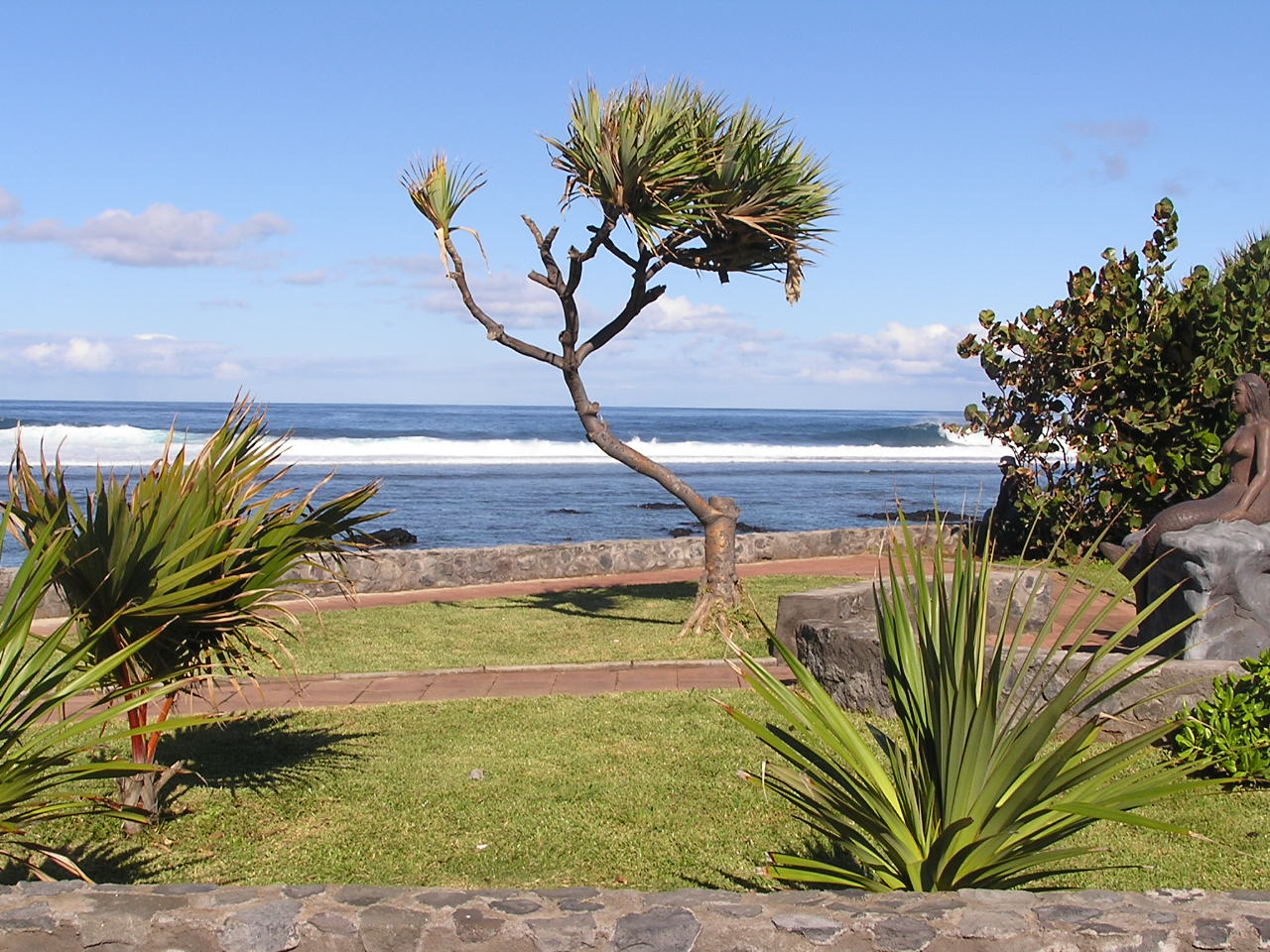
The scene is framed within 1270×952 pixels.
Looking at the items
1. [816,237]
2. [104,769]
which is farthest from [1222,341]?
[104,769]

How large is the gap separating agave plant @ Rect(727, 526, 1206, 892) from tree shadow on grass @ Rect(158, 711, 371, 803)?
128 inches

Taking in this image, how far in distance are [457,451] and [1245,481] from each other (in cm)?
4284

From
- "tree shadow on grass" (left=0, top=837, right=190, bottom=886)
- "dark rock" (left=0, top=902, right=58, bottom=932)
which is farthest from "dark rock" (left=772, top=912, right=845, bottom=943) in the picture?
"tree shadow on grass" (left=0, top=837, right=190, bottom=886)

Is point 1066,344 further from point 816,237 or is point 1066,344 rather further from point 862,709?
point 862,709

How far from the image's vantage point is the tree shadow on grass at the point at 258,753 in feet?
19.2

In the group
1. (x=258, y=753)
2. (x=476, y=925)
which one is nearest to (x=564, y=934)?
(x=476, y=925)

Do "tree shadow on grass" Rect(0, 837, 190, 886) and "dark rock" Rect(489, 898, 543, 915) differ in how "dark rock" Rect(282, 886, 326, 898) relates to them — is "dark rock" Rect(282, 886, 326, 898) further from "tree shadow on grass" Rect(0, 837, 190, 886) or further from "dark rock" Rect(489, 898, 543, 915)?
"tree shadow on grass" Rect(0, 837, 190, 886)

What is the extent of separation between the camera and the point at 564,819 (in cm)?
519

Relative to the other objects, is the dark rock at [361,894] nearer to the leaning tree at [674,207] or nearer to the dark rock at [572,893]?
the dark rock at [572,893]

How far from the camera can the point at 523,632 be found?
34.1ft

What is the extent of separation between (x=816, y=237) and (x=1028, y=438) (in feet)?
21.3

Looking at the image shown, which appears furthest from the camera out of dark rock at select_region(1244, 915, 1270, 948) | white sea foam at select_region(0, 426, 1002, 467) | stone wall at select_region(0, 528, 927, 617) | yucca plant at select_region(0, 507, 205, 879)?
white sea foam at select_region(0, 426, 1002, 467)

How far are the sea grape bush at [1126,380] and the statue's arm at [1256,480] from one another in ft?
19.3

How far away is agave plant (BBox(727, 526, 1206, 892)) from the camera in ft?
10.4
